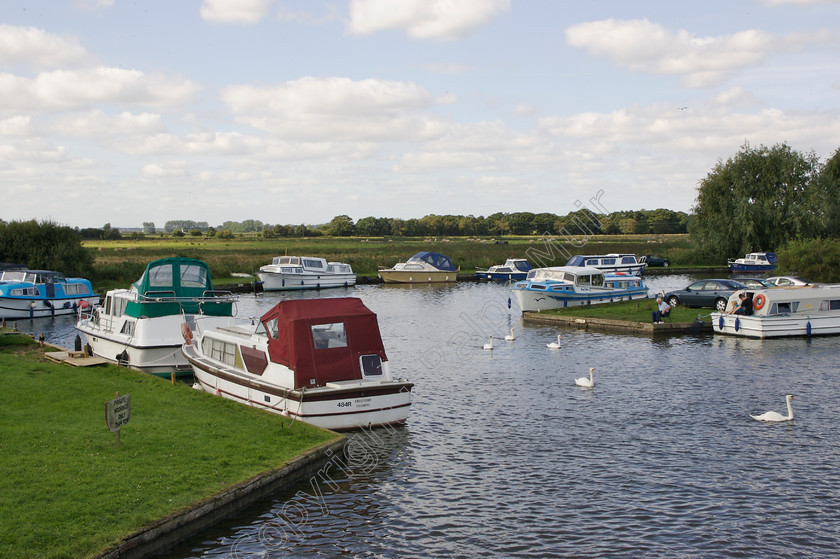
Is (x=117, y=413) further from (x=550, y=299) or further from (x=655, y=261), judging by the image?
(x=655, y=261)

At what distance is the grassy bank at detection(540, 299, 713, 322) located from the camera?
42906 mm

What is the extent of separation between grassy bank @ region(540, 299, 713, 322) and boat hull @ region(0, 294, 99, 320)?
33856 mm

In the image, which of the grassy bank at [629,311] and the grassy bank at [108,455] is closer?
the grassy bank at [108,455]

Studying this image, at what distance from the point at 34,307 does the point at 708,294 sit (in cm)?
4687

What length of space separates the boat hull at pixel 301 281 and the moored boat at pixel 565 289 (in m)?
28.8

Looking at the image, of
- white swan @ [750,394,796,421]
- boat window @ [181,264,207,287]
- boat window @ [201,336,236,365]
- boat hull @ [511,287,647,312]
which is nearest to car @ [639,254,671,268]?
boat hull @ [511,287,647,312]

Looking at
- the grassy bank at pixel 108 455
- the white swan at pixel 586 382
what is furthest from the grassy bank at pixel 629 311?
the grassy bank at pixel 108 455

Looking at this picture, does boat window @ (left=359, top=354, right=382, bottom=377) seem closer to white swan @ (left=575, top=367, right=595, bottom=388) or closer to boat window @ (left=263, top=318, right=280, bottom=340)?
boat window @ (left=263, top=318, right=280, bottom=340)

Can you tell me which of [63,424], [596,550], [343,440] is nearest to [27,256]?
[63,424]

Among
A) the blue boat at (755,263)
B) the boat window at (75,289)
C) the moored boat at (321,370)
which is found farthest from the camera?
the blue boat at (755,263)

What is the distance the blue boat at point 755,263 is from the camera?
8192 cm

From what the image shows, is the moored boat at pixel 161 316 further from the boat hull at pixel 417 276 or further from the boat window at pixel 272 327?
the boat hull at pixel 417 276

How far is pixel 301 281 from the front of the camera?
238 ft

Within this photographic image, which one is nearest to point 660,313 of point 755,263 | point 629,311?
point 629,311
